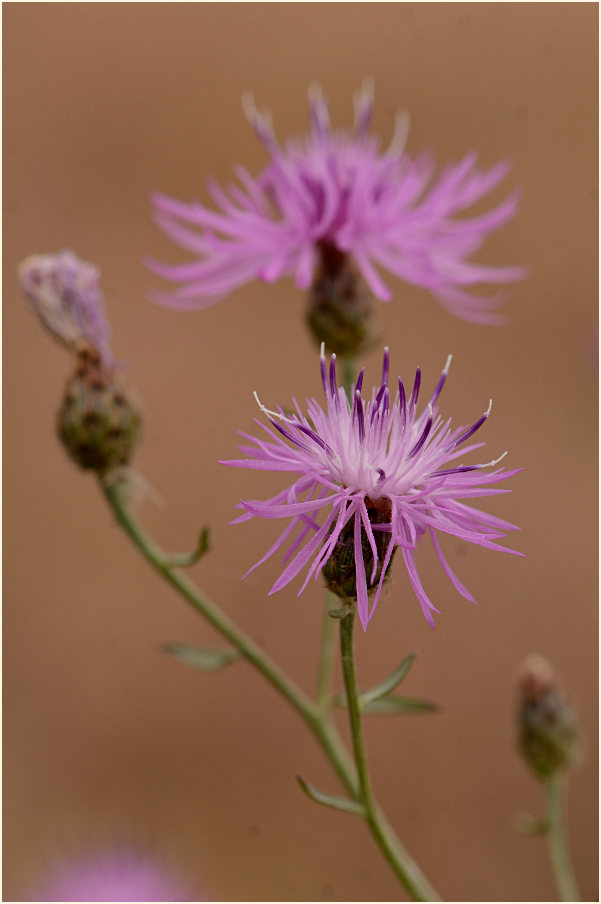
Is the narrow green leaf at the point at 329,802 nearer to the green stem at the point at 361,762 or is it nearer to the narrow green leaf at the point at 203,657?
the green stem at the point at 361,762

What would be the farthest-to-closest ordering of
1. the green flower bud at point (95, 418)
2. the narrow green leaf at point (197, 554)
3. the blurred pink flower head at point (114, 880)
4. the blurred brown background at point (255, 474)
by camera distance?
the blurred brown background at point (255, 474) < the blurred pink flower head at point (114, 880) < the green flower bud at point (95, 418) < the narrow green leaf at point (197, 554)

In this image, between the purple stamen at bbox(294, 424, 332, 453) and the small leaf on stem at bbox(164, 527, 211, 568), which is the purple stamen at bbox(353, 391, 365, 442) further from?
the small leaf on stem at bbox(164, 527, 211, 568)

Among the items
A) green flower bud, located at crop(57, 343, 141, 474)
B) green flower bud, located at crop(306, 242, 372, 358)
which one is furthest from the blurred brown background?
green flower bud, located at crop(306, 242, 372, 358)

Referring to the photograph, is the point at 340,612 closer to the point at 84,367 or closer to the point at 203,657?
the point at 203,657

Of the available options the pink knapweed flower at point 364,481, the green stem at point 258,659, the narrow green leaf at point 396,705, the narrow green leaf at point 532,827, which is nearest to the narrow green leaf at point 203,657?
the green stem at point 258,659

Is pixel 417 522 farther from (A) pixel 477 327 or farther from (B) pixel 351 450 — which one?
(A) pixel 477 327

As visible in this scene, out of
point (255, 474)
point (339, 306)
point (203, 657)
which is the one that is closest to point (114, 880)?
point (203, 657)
